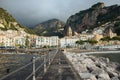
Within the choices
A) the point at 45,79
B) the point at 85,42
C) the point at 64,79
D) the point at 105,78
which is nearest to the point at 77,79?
the point at 64,79

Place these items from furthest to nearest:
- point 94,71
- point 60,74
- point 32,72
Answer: point 94,71 → point 32,72 → point 60,74

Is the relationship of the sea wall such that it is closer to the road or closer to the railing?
the road

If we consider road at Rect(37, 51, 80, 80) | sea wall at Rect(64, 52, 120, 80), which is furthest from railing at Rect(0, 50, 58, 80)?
sea wall at Rect(64, 52, 120, 80)

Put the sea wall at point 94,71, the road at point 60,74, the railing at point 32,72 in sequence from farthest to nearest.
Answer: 1. the sea wall at point 94,71
2. the road at point 60,74
3. the railing at point 32,72

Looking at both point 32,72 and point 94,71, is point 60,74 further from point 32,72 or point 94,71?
point 94,71

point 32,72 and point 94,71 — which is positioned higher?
point 32,72

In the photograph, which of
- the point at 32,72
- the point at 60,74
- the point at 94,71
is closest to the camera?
the point at 60,74

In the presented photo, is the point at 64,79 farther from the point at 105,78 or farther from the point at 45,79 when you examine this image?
the point at 105,78

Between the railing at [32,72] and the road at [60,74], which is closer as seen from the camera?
the railing at [32,72]

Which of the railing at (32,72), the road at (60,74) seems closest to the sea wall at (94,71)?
the road at (60,74)

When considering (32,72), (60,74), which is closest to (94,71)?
(60,74)

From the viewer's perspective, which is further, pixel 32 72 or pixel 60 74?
pixel 32 72

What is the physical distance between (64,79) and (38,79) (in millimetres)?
1468

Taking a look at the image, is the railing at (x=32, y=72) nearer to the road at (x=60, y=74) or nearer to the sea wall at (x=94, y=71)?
the road at (x=60, y=74)
